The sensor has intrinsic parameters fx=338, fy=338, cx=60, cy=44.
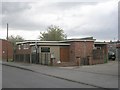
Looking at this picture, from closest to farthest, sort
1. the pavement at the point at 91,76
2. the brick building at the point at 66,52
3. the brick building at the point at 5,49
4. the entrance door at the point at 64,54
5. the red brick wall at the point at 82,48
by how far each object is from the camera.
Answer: the pavement at the point at 91,76
the brick building at the point at 66,52
the red brick wall at the point at 82,48
the entrance door at the point at 64,54
the brick building at the point at 5,49

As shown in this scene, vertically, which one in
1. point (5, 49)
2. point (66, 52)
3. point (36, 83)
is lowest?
point (36, 83)

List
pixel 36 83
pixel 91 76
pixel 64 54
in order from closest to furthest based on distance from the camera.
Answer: pixel 36 83, pixel 91 76, pixel 64 54

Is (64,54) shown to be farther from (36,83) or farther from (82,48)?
(36,83)

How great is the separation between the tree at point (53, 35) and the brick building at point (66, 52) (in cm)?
3259

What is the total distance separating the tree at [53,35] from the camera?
83925 millimetres

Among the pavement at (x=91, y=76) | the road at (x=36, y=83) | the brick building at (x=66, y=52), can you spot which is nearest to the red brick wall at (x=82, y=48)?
the brick building at (x=66, y=52)

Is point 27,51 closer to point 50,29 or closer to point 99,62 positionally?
point 99,62

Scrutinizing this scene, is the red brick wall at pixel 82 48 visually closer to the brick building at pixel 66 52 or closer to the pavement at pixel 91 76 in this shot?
the brick building at pixel 66 52

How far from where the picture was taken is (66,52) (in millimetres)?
48156

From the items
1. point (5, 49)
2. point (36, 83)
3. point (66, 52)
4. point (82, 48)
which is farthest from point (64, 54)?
point (36, 83)

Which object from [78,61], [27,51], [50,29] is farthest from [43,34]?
[78,61]

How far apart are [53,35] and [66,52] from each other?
3678 centimetres

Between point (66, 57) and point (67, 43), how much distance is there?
2.06 m

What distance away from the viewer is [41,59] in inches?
1687
